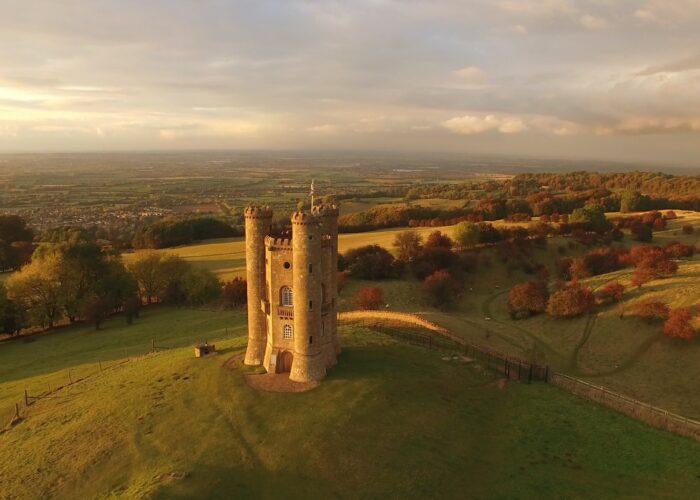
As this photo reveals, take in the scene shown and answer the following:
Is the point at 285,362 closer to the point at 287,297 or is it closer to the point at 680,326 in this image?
the point at 287,297

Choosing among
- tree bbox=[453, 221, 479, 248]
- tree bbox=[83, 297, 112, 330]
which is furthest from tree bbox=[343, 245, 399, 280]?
tree bbox=[83, 297, 112, 330]

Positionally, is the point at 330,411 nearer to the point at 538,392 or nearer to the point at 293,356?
the point at 293,356

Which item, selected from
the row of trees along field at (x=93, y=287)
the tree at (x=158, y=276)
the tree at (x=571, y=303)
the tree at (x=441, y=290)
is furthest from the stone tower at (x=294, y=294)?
the tree at (x=158, y=276)

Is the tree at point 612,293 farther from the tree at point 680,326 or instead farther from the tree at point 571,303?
the tree at point 680,326

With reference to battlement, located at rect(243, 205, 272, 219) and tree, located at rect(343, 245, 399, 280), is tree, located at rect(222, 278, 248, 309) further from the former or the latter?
battlement, located at rect(243, 205, 272, 219)

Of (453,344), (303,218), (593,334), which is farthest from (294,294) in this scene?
(593,334)

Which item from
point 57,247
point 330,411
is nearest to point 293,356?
point 330,411
